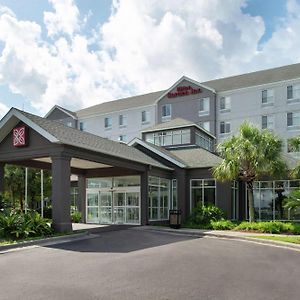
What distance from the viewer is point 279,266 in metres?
11.3

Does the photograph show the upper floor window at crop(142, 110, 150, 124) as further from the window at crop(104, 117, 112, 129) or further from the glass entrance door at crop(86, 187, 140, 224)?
the glass entrance door at crop(86, 187, 140, 224)

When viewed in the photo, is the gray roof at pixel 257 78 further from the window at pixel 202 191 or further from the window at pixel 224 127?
the window at pixel 202 191

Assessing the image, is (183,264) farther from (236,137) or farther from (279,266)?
(236,137)

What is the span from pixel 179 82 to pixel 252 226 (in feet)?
102

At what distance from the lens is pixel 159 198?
2678 centimetres

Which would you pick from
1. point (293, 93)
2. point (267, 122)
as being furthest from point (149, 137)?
point (293, 93)

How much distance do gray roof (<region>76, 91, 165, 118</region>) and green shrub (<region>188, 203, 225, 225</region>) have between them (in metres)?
29.4

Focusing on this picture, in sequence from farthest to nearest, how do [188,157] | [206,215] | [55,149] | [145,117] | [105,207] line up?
[145,117] → [188,157] → [105,207] → [206,215] → [55,149]

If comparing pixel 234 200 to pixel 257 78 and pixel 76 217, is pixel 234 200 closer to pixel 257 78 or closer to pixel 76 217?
pixel 76 217

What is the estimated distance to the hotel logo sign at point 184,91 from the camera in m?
48.7

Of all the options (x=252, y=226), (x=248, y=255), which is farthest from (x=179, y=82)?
(x=248, y=255)

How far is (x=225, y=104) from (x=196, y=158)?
765 inches

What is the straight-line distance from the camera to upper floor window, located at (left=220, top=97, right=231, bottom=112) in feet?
153

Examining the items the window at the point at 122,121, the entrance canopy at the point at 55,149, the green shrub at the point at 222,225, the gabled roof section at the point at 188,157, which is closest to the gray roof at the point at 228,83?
the window at the point at 122,121
